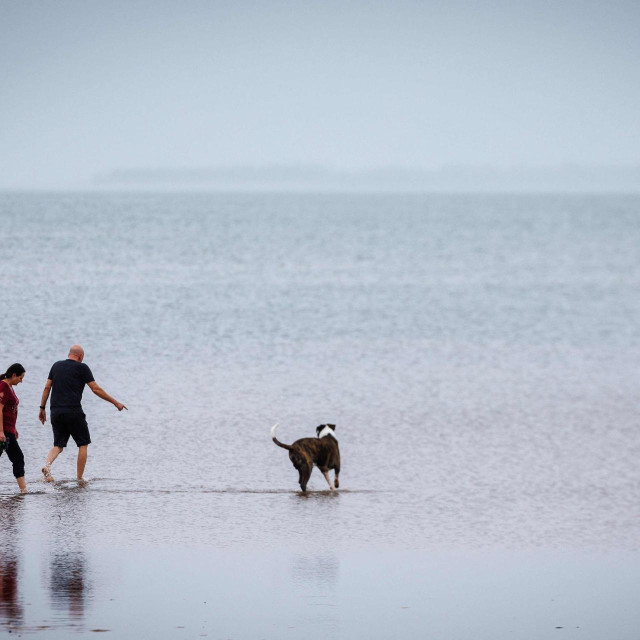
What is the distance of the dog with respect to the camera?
12531 millimetres

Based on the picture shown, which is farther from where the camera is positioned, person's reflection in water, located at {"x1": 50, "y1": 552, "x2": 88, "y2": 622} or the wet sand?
person's reflection in water, located at {"x1": 50, "y1": 552, "x2": 88, "y2": 622}

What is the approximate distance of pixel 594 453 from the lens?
1622 centimetres

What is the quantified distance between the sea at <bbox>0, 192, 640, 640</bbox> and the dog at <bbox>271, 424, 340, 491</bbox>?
0.72 feet

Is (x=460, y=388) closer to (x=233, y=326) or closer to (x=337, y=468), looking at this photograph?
(x=337, y=468)

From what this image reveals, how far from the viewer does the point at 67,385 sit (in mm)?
12914

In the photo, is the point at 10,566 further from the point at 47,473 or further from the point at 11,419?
the point at 47,473

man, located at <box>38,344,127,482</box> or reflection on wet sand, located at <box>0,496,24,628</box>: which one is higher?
man, located at <box>38,344,127,482</box>

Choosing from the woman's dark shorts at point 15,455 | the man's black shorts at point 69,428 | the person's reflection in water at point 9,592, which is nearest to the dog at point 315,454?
the man's black shorts at point 69,428

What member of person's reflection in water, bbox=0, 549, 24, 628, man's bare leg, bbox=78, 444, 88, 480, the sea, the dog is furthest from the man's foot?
person's reflection in water, bbox=0, 549, 24, 628

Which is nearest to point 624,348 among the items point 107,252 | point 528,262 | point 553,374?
point 553,374

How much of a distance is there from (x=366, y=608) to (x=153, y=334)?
2280 cm

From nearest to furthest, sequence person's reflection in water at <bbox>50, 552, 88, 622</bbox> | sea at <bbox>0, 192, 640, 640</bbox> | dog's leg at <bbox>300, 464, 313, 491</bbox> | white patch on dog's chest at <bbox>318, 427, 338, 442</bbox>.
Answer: person's reflection in water at <bbox>50, 552, 88, 622</bbox> → sea at <bbox>0, 192, 640, 640</bbox> → dog's leg at <bbox>300, 464, 313, 491</bbox> → white patch on dog's chest at <bbox>318, 427, 338, 442</bbox>

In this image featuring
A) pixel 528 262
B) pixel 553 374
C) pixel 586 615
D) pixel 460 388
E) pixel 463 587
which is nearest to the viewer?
pixel 586 615

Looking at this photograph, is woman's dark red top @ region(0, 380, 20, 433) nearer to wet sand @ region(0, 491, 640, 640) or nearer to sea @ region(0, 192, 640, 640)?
sea @ region(0, 192, 640, 640)
